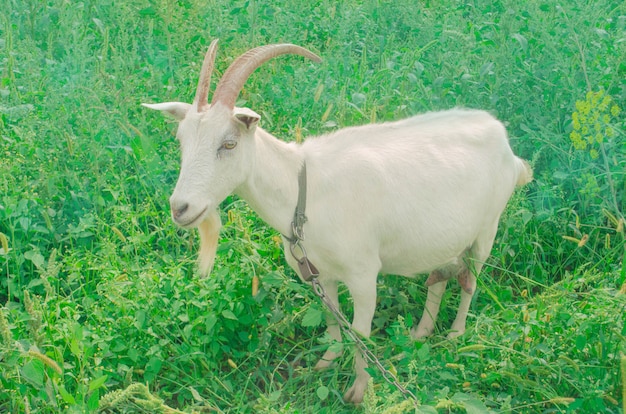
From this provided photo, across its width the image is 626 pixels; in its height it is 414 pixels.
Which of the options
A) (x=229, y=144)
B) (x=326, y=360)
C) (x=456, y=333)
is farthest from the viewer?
(x=456, y=333)

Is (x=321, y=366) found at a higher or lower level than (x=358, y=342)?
lower

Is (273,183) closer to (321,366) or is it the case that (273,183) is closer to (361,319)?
(361,319)

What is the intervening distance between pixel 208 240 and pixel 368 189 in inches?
32.8

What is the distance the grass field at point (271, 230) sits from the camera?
12.1ft

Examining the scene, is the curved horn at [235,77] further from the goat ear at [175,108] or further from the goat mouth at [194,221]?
the goat mouth at [194,221]

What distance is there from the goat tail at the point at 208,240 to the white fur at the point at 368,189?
13mm

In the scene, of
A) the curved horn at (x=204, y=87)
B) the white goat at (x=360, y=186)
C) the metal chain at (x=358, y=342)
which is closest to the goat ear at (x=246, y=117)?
the white goat at (x=360, y=186)

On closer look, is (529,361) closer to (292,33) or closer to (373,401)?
(373,401)

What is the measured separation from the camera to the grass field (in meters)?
3.68

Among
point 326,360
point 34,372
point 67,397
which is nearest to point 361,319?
point 326,360

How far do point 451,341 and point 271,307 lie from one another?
A: 3.16 feet

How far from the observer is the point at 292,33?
6.32 m

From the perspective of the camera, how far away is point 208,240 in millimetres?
3963

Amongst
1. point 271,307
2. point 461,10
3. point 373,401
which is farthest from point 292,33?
point 373,401
